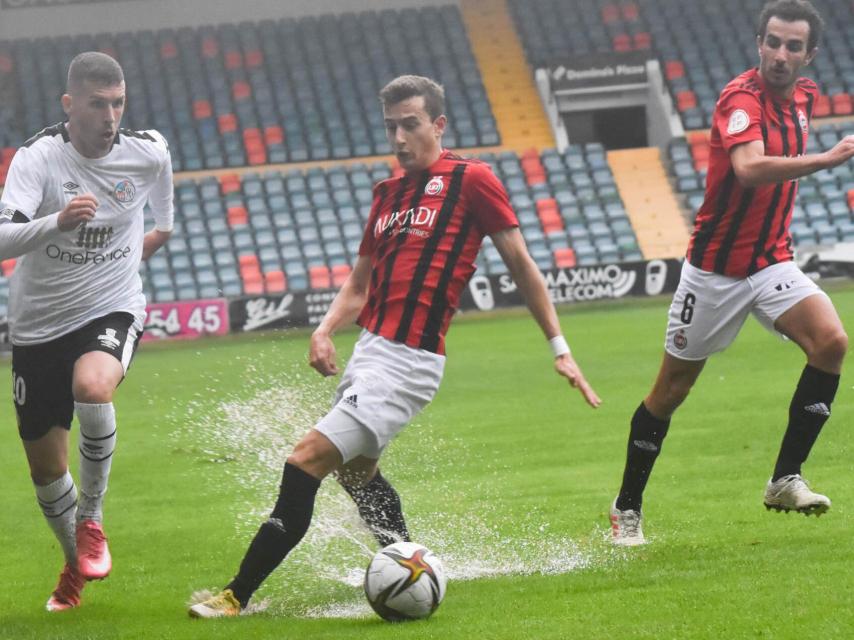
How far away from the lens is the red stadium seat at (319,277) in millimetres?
26500

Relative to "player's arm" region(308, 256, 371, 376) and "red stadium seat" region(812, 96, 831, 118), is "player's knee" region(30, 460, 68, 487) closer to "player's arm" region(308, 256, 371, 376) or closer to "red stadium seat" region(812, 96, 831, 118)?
"player's arm" region(308, 256, 371, 376)

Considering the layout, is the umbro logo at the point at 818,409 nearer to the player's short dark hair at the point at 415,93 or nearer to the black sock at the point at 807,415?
the black sock at the point at 807,415

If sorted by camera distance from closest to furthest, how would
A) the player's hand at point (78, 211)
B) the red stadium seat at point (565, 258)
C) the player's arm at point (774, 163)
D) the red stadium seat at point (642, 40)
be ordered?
the player's hand at point (78, 211), the player's arm at point (774, 163), the red stadium seat at point (565, 258), the red stadium seat at point (642, 40)

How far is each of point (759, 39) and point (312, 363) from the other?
2734mm

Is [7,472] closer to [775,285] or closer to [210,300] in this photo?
[775,285]

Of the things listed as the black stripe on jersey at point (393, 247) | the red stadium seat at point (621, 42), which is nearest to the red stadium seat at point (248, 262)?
the red stadium seat at point (621, 42)

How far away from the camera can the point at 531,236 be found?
28266 mm

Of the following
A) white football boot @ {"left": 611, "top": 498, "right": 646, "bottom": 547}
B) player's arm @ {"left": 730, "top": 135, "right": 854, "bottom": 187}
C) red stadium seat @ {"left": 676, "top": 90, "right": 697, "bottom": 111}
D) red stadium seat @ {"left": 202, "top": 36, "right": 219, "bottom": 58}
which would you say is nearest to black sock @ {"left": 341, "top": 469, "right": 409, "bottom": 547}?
white football boot @ {"left": 611, "top": 498, "right": 646, "bottom": 547}

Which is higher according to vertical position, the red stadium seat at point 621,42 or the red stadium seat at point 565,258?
the red stadium seat at point 621,42

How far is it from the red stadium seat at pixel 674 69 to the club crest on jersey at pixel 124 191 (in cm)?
2697

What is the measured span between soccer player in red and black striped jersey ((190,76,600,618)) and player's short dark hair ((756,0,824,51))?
1711mm

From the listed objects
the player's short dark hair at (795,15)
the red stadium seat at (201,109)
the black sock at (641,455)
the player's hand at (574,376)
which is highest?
the red stadium seat at (201,109)

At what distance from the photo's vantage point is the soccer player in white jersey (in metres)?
6.28

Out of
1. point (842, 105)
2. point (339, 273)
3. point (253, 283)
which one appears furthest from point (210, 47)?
point (842, 105)
